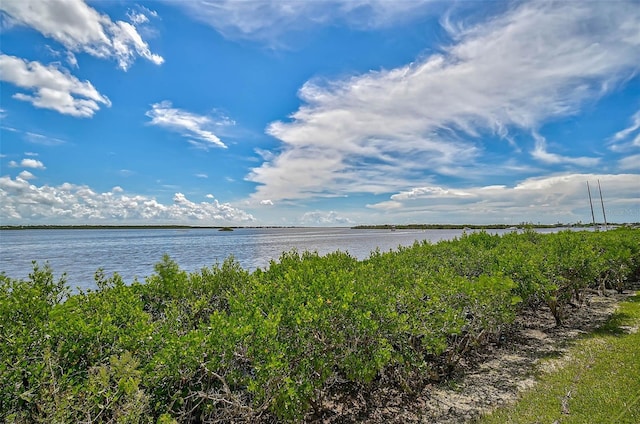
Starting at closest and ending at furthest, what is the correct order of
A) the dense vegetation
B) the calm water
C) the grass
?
the dense vegetation, the grass, the calm water

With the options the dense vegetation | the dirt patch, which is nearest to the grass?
the dirt patch

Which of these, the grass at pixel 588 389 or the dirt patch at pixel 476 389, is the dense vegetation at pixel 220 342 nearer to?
the dirt patch at pixel 476 389

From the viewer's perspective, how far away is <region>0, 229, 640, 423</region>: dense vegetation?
3385 millimetres

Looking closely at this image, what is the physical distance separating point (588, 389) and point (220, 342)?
6803 millimetres

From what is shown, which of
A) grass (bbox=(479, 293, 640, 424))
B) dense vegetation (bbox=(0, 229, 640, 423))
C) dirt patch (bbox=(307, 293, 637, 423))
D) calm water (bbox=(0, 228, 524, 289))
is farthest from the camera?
calm water (bbox=(0, 228, 524, 289))

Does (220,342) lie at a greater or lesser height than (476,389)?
greater

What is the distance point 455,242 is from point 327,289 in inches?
468

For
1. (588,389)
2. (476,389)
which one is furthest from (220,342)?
(588,389)

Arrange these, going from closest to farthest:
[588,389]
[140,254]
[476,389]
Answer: [588,389]
[476,389]
[140,254]

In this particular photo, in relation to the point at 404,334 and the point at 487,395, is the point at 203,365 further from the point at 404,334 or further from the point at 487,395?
the point at 487,395

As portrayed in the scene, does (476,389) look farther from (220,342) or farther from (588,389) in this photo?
(220,342)

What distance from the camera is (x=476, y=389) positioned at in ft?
21.7

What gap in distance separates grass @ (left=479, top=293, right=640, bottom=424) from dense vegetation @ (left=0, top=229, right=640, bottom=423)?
137 centimetres

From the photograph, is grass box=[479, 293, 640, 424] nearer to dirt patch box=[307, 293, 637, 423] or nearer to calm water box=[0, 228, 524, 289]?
dirt patch box=[307, 293, 637, 423]
